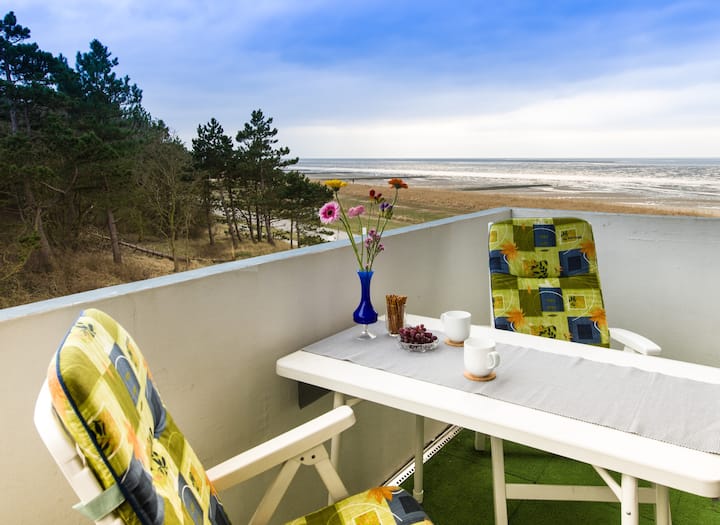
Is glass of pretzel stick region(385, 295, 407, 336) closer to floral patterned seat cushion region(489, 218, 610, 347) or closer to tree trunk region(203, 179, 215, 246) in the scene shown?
floral patterned seat cushion region(489, 218, 610, 347)

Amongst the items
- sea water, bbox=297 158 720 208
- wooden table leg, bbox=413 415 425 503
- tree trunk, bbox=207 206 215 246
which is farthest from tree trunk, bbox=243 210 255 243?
wooden table leg, bbox=413 415 425 503

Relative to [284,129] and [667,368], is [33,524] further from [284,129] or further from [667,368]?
[284,129]

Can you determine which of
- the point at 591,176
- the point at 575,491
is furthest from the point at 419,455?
the point at 591,176

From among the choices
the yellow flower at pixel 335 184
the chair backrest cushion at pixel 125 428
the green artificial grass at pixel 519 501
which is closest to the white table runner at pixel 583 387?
the yellow flower at pixel 335 184

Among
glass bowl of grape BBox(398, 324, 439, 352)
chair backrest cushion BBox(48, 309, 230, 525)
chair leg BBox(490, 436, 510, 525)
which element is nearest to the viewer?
chair backrest cushion BBox(48, 309, 230, 525)

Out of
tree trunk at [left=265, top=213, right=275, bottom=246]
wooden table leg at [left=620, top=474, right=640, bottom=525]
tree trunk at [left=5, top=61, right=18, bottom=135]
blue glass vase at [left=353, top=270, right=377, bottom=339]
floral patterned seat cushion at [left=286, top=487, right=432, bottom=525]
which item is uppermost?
tree trunk at [left=5, top=61, right=18, bottom=135]

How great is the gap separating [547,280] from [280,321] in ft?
3.75

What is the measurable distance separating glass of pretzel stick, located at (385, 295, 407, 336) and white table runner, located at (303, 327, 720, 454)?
0.09m

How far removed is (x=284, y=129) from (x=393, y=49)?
393 centimetres

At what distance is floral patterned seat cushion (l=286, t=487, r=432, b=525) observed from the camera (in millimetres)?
1115

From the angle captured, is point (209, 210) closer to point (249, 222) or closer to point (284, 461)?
point (249, 222)

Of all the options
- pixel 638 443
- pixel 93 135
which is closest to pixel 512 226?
pixel 638 443

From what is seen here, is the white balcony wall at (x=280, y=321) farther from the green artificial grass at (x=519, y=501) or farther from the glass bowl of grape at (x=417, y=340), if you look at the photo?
the glass bowl of grape at (x=417, y=340)

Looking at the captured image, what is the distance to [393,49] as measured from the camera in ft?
48.3
